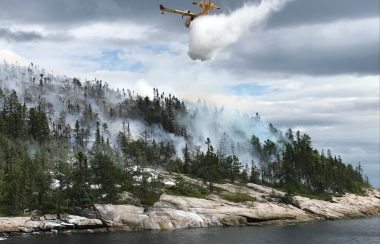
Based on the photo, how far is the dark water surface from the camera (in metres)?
142

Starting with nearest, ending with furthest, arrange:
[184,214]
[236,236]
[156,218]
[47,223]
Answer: [236,236] < [47,223] < [156,218] < [184,214]

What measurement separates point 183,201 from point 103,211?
3032 centimetres

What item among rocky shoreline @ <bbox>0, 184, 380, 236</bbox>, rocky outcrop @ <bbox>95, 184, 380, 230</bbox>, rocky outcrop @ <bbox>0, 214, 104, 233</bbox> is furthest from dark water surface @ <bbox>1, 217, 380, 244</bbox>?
rocky outcrop @ <bbox>0, 214, 104, 233</bbox>

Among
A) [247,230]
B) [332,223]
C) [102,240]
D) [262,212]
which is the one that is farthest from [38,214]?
[332,223]

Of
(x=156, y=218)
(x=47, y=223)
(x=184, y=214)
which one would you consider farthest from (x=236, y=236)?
(x=47, y=223)

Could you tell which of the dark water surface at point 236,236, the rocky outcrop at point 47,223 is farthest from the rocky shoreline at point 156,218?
the dark water surface at point 236,236

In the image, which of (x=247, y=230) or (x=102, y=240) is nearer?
(x=102, y=240)

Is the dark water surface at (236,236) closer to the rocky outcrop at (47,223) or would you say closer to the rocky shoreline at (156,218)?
the rocky shoreline at (156,218)

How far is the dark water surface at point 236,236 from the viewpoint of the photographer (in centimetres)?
14162

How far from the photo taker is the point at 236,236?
15275 centimetres

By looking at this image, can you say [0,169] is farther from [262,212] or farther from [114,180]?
[262,212]

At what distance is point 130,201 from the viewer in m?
189

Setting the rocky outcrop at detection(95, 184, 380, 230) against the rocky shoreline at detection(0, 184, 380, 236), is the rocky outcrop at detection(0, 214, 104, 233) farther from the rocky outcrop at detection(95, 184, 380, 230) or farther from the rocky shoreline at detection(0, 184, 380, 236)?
the rocky outcrop at detection(95, 184, 380, 230)

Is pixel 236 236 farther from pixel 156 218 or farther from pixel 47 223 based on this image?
pixel 47 223
